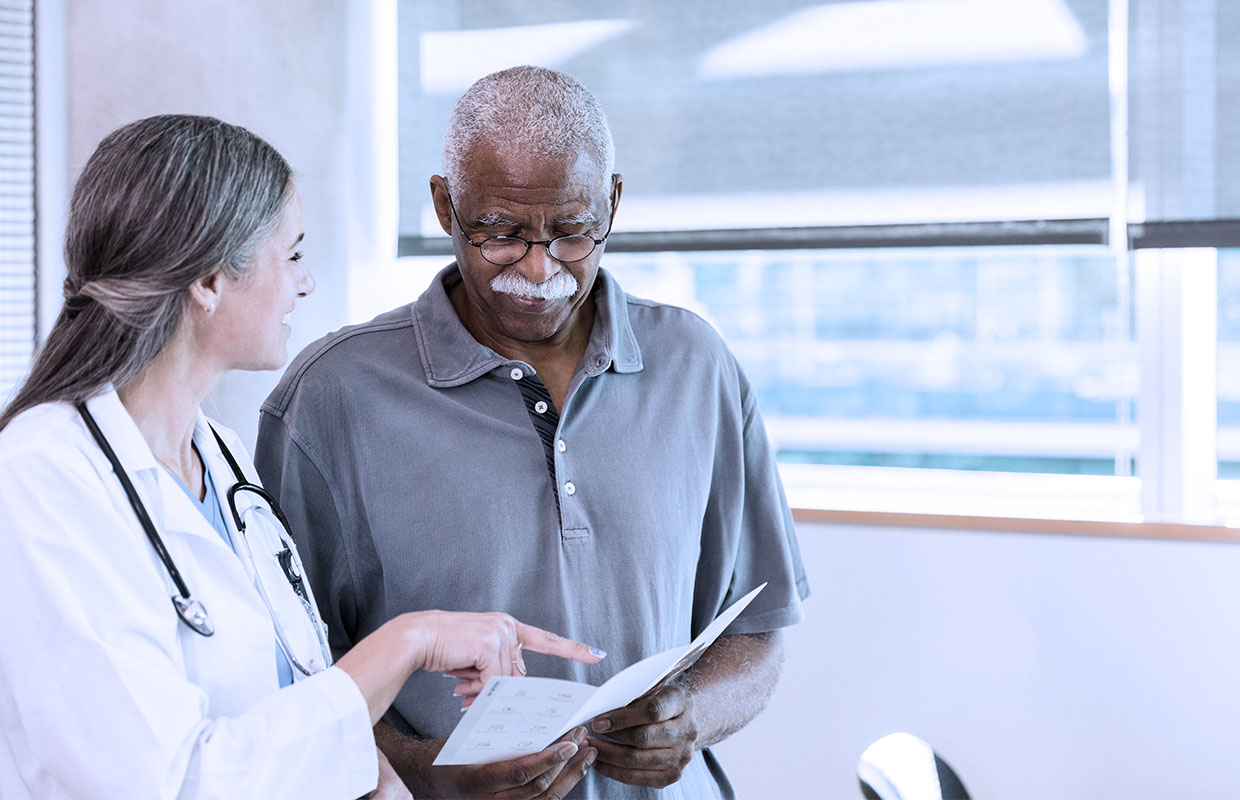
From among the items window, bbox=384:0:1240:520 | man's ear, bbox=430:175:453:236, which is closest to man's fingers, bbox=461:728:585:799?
man's ear, bbox=430:175:453:236

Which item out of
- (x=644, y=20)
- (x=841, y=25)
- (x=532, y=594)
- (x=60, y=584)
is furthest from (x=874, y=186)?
(x=60, y=584)

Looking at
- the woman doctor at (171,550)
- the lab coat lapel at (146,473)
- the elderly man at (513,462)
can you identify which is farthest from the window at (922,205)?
the lab coat lapel at (146,473)

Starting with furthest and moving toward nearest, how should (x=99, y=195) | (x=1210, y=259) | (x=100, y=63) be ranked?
1. (x=100, y=63)
2. (x=1210, y=259)
3. (x=99, y=195)

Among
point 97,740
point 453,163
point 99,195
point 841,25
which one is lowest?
point 97,740

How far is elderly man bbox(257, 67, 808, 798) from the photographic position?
1512 millimetres

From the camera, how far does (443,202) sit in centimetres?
162

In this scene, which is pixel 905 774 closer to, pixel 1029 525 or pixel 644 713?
pixel 644 713

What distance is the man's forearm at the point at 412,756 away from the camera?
148 cm

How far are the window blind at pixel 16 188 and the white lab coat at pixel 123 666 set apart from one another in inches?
72.4

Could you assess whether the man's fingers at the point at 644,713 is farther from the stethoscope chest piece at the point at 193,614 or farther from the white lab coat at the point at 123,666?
the stethoscope chest piece at the point at 193,614

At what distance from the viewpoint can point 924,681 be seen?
2.54m

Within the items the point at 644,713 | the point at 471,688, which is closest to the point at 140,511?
the point at 471,688

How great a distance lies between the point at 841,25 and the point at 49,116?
193 cm

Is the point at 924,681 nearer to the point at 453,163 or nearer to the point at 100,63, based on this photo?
the point at 453,163
